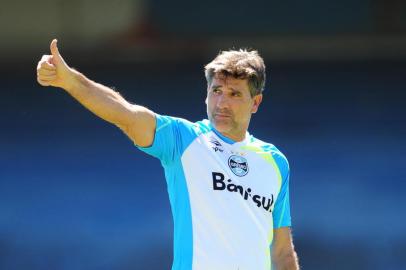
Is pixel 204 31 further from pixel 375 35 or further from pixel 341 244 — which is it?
pixel 341 244

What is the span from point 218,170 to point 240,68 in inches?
18.2

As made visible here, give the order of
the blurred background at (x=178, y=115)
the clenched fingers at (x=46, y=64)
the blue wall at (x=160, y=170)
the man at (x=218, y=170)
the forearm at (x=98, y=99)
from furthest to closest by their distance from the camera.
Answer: the blurred background at (x=178, y=115), the blue wall at (x=160, y=170), the man at (x=218, y=170), the forearm at (x=98, y=99), the clenched fingers at (x=46, y=64)

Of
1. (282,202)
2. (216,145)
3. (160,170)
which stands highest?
(160,170)

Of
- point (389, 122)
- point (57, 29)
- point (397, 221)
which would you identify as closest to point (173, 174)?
point (397, 221)

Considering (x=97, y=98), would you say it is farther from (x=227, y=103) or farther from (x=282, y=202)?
(x=282, y=202)

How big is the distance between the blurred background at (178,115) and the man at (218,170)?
4489 millimetres

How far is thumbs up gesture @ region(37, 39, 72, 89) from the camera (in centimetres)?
334

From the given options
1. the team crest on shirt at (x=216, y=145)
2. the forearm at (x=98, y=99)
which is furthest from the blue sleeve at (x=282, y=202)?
the forearm at (x=98, y=99)

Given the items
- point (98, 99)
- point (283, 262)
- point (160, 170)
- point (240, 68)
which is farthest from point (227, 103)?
point (160, 170)

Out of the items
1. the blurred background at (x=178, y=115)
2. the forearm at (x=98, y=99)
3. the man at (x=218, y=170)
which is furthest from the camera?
the blurred background at (x=178, y=115)

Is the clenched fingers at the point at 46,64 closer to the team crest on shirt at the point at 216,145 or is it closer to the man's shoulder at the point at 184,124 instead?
the man's shoulder at the point at 184,124

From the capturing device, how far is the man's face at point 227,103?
393cm

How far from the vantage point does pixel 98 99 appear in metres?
3.47

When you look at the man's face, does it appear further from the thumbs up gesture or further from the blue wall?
the blue wall
